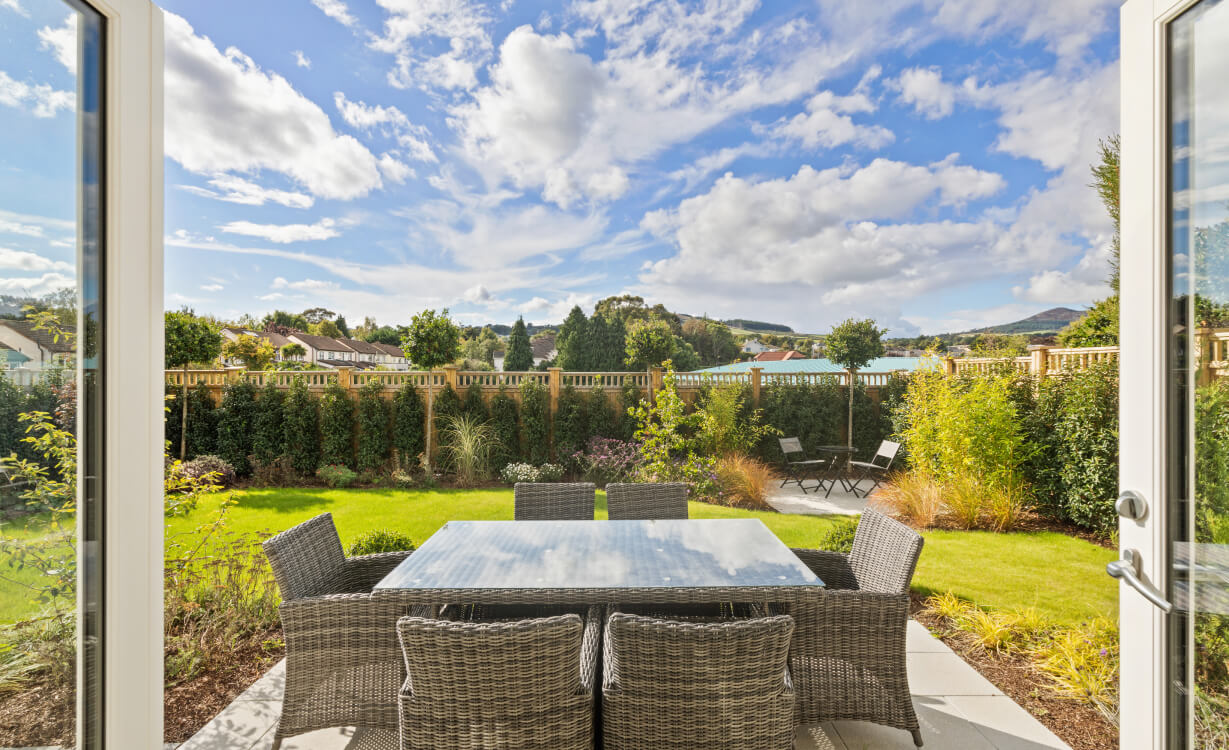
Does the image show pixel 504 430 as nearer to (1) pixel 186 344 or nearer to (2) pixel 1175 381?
(1) pixel 186 344

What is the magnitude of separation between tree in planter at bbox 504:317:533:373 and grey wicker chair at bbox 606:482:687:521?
1431 cm

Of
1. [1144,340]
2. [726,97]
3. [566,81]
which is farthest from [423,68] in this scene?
[1144,340]

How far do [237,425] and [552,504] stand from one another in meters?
6.70

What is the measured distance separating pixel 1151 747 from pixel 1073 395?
5208 millimetres

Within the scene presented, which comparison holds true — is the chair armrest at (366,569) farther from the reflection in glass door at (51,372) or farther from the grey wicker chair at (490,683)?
the reflection in glass door at (51,372)

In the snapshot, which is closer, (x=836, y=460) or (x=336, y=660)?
(x=336, y=660)

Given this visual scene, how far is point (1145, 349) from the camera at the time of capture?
1.17 meters

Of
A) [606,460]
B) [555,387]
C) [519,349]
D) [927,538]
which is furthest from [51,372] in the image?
[519,349]

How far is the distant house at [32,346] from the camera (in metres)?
0.91

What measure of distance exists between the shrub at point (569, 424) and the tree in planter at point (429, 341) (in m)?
1.86

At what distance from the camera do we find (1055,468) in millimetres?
5270

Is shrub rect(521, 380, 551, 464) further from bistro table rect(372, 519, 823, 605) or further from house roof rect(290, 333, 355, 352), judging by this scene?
house roof rect(290, 333, 355, 352)

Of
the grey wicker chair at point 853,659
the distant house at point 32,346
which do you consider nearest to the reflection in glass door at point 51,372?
the distant house at point 32,346

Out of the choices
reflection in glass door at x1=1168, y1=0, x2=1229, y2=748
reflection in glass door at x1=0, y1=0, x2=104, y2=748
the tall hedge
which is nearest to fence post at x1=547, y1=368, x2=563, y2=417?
the tall hedge
